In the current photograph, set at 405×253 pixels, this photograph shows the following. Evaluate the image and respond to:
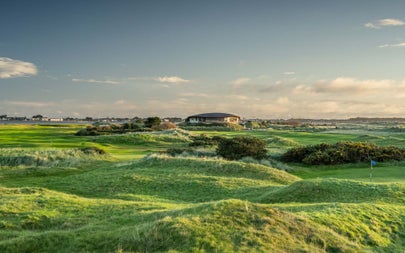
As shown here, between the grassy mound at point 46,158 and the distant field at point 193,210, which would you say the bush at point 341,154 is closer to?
the distant field at point 193,210

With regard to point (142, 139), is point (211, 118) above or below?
above

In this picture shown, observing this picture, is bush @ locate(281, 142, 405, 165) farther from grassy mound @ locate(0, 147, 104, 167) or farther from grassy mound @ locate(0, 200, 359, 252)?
grassy mound @ locate(0, 200, 359, 252)

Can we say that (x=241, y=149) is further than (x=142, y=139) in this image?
No

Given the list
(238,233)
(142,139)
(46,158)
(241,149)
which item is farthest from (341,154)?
(142,139)

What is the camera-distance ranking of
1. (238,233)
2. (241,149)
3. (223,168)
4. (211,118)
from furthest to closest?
(211,118), (241,149), (223,168), (238,233)

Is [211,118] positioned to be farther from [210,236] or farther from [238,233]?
[210,236]

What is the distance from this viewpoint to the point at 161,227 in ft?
36.5


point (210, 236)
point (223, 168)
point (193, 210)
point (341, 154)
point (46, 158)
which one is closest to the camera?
point (210, 236)

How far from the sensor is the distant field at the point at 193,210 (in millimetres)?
10852

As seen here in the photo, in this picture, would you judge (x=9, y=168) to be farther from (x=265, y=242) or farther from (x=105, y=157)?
(x=265, y=242)

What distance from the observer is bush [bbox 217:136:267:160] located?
122 ft

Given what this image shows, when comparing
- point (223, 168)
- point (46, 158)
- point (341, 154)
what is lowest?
point (223, 168)

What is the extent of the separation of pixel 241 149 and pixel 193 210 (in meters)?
25.3

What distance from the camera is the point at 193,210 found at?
1256 cm
